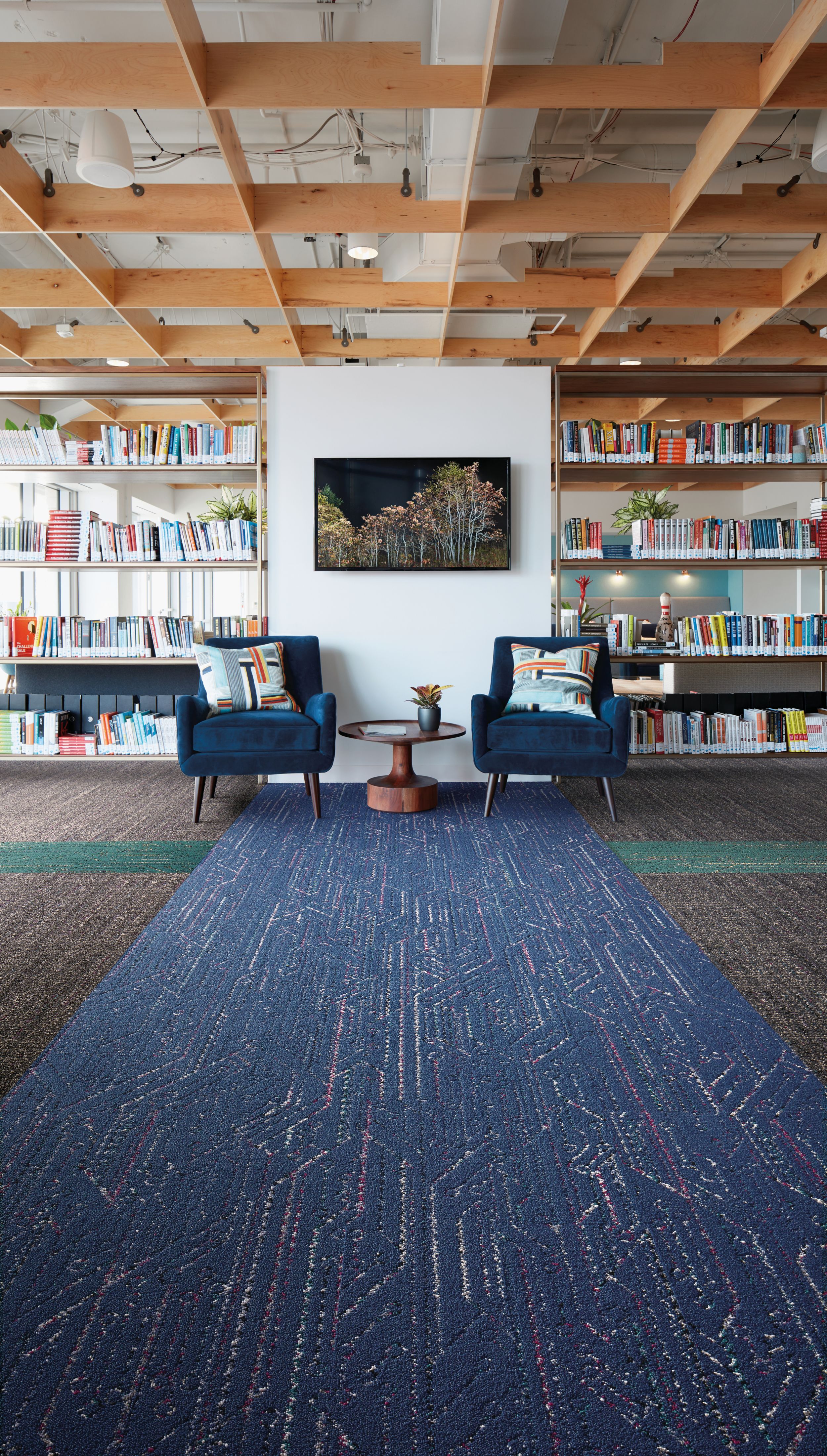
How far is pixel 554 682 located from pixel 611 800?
2.44ft

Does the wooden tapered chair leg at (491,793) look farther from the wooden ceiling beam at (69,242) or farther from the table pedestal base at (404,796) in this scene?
the wooden ceiling beam at (69,242)

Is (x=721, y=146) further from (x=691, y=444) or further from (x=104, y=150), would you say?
(x=104, y=150)

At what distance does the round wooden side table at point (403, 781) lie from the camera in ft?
13.9

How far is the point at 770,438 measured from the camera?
18.2 ft

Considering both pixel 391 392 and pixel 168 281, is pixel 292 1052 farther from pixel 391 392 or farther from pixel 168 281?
pixel 168 281

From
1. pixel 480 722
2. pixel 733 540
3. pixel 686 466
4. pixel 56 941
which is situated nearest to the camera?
pixel 56 941

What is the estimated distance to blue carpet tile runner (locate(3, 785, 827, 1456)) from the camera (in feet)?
3.47

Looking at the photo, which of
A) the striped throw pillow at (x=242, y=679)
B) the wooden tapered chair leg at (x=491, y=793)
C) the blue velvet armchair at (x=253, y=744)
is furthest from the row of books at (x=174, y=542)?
the wooden tapered chair leg at (x=491, y=793)

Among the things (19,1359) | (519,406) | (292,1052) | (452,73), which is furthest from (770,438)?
(19,1359)

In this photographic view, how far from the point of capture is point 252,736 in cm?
416

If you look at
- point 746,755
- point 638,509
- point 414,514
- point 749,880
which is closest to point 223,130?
point 414,514

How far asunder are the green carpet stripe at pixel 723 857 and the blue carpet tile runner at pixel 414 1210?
2.87 feet

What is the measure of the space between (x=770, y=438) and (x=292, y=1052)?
16.9 ft

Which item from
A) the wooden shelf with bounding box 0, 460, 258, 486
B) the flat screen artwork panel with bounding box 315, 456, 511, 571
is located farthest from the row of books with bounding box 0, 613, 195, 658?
the flat screen artwork panel with bounding box 315, 456, 511, 571
